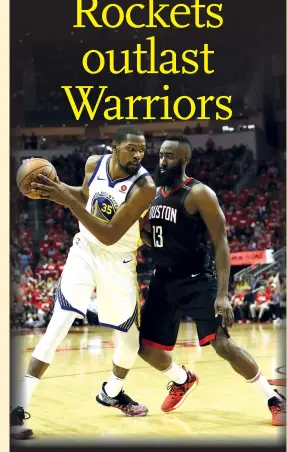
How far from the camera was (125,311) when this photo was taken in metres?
4.94

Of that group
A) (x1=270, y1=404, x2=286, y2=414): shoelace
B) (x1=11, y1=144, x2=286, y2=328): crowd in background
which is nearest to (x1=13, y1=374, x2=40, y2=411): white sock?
(x1=270, y1=404, x2=286, y2=414): shoelace

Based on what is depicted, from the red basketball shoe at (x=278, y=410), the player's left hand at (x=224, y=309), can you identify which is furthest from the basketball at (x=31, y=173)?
the red basketball shoe at (x=278, y=410)

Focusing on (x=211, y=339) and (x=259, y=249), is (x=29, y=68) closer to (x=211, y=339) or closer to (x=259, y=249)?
(x=259, y=249)

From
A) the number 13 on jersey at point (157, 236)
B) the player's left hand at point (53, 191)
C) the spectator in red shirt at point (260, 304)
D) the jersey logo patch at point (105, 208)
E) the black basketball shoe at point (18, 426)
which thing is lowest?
the spectator in red shirt at point (260, 304)

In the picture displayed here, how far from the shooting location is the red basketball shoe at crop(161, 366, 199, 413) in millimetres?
5465

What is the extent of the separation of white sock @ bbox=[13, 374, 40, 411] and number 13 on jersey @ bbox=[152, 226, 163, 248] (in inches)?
51.2

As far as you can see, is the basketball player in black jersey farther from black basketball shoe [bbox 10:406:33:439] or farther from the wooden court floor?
black basketball shoe [bbox 10:406:33:439]

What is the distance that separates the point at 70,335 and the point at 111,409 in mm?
7927

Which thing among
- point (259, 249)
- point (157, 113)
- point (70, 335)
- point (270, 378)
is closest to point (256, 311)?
point (259, 249)

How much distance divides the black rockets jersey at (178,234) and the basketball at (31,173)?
89 cm

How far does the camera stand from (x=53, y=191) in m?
4.42

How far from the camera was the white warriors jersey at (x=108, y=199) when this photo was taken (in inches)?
193

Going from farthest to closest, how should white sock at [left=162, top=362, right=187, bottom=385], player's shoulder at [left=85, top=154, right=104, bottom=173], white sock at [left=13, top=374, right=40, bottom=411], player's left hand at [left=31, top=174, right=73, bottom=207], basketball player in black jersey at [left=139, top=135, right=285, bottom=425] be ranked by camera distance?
white sock at [left=162, top=362, right=187, bottom=385] < player's shoulder at [left=85, top=154, right=104, bottom=173] < basketball player in black jersey at [left=139, top=135, right=285, bottom=425] < white sock at [left=13, top=374, right=40, bottom=411] < player's left hand at [left=31, top=174, right=73, bottom=207]

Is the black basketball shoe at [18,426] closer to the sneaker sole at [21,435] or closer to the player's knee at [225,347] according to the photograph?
the sneaker sole at [21,435]
